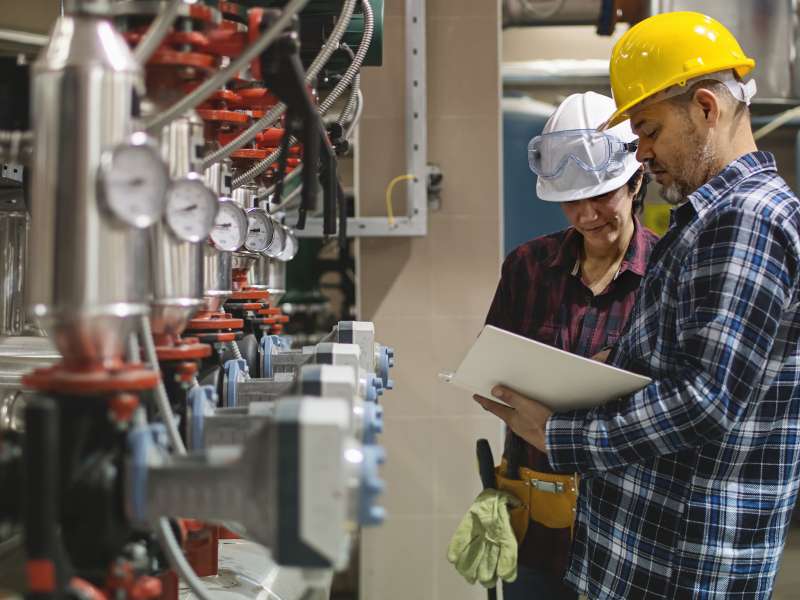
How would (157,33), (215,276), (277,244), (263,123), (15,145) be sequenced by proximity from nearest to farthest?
1. (157,33)
2. (15,145)
3. (263,123)
4. (215,276)
5. (277,244)

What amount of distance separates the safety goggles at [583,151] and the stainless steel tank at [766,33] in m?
1.04

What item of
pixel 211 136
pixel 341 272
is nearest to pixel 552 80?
pixel 341 272

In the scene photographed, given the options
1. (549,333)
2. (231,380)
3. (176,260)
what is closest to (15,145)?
(176,260)

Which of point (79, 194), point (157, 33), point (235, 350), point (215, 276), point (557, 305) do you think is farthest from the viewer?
point (557, 305)

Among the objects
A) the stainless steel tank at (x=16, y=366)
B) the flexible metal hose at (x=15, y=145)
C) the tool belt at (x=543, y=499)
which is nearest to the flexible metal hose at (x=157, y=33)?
the flexible metal hose at (x=15, y=145)

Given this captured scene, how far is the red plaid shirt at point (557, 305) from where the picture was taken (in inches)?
70.4

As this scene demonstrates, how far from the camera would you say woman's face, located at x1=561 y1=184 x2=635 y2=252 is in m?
1.81

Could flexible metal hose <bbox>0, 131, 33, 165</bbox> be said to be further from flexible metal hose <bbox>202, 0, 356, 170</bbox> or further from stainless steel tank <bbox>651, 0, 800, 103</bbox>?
stainless steel tank <bbox>651, 0, 800, 103</bbox>

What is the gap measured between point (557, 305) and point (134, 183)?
129 centimetres

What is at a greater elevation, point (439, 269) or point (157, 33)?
point (157, 33)

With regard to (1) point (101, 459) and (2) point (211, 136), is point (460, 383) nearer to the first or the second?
(2) point (211, 136)

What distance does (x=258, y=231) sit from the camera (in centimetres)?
159

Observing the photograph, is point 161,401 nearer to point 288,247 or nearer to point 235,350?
point 235,350

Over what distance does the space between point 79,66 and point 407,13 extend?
2160mm
